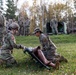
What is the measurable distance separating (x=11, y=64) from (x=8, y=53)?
0.40 m

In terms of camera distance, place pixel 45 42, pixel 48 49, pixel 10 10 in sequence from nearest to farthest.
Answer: pixel 45 42
pixel 48 49
pixel 10 10

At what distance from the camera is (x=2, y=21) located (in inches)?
582

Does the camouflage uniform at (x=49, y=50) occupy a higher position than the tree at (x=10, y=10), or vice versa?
the tree at (x=10, y=10)

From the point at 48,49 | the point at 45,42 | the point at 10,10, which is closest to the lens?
the point at 45,42

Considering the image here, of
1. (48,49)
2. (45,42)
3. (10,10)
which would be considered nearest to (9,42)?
(45,42)

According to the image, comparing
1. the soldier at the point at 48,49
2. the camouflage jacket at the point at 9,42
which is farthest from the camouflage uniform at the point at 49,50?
the camouflage jacket at the point at 9,42

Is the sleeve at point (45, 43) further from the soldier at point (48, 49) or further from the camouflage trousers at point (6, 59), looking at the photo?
the camouflage trousers at point (6, 59)

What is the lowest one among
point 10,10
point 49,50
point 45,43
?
point 49,50

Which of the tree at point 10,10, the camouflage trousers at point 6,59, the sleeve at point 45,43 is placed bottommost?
the camouflage trousers at point 6,59

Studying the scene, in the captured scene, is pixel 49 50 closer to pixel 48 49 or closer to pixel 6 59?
pixel 48 49

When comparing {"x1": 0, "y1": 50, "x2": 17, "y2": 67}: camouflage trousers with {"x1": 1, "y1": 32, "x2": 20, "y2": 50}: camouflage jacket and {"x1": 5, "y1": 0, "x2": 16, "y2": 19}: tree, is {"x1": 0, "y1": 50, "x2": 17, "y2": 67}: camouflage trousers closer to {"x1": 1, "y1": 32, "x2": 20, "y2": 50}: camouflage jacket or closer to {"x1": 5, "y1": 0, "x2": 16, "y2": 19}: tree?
{"x1": 1, "y1": 32, "x2": 20, "y2": 50}: camouflage jacket

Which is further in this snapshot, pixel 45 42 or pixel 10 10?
pixel 10 10

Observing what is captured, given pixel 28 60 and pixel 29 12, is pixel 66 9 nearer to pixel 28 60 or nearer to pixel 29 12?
pixel 29 12

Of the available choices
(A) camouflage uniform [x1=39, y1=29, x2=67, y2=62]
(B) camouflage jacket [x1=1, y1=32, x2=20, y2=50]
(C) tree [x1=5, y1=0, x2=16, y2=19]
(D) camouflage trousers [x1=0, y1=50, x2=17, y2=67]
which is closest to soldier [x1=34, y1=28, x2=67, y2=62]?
(A) camouflage uniform [x1=39, y1=29, x2=67, y2=62]
